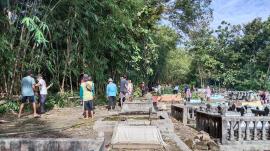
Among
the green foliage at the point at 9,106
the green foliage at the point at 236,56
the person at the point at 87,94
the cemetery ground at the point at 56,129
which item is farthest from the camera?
the green foliage at the point at 236,56

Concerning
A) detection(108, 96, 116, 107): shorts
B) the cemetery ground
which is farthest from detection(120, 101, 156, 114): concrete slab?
the cemetery ground

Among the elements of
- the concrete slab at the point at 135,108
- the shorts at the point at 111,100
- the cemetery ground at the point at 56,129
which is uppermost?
the shorts at the point at 111,100

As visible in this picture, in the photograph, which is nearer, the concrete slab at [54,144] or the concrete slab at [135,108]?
the concrete slab at [54,144]

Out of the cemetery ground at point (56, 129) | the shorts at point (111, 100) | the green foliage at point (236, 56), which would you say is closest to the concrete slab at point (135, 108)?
the shorts at point (111, 100)

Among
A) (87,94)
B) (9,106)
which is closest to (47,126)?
(87,94)

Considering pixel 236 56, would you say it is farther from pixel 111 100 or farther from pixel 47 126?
pixel 47 126

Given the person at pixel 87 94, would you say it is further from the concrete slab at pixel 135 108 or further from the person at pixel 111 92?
the person at pixel 111 92

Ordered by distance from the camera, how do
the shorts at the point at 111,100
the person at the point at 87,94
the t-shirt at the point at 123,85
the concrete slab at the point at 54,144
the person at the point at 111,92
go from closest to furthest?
the concrete slab at the point at 54,144 < the person at the point at 87,94 < the person at the point at 111,92 < the shorts at the point at 111,100 < the t-shirt at the point at 123,85

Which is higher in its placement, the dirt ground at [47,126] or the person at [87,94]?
the person at [87,94]

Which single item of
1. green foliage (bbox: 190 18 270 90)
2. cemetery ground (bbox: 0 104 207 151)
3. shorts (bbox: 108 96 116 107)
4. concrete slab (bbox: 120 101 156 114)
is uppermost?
green foliage (bbox: 190 18 270 90)

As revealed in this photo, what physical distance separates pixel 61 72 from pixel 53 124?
7553 mm

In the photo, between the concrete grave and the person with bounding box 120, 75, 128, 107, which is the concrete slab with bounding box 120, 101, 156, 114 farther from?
the concrete grave

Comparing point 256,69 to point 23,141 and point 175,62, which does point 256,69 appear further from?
point 23,141

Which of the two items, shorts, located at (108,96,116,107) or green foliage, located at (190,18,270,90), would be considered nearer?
shorts, located at (108,96,116,107)
